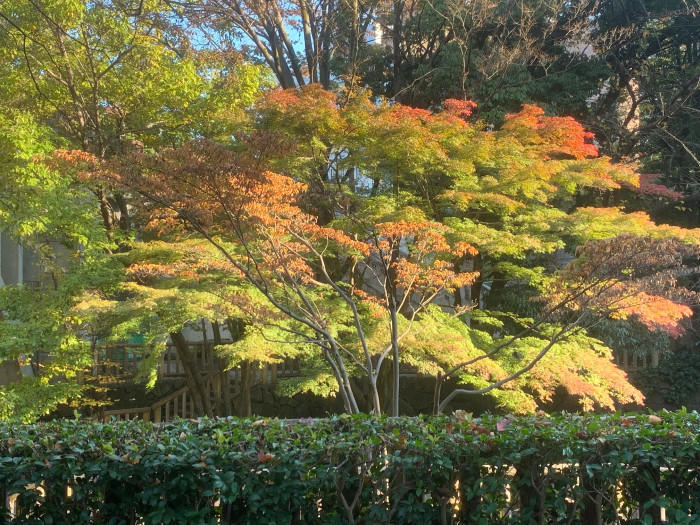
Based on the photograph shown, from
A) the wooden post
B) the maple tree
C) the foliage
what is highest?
the maple tree

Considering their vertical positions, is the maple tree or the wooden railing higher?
the maple tree

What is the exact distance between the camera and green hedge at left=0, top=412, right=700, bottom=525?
3.01 m

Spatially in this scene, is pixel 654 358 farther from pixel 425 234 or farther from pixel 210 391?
pixel 210 391

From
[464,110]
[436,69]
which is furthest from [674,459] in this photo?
[436,69]

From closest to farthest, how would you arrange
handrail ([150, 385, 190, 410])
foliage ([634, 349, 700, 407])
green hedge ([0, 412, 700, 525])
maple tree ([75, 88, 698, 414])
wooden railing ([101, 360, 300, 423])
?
green hedge ([0, 412, 700, 525])
maple tree ([75, 88, 698, 414])
handrail ([150, 385, 190, 410])
wooden railing ([101, 360, 300, 423])
foliage ([634, 349, 700, 407])

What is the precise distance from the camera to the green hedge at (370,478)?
3.01m

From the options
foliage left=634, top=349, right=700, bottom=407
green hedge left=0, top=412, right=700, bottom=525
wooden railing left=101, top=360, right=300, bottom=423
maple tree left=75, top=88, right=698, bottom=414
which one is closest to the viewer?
green hedge left=0, top=412, right=700, bottom=525

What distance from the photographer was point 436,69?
1255 centimetres

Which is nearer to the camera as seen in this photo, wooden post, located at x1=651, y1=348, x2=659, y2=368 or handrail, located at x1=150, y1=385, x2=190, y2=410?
handrail, located at x1=150, y1=385, x2=190, y2=410

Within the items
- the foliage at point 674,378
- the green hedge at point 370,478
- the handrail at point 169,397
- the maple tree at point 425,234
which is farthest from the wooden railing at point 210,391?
the green hedge at point 370,478

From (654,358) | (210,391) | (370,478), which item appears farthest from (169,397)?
(654,358)

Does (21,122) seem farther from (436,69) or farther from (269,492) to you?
(436,69)

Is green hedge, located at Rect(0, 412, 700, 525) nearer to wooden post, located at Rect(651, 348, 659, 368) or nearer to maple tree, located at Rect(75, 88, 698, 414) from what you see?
maple tree, located at Rect(75, 88, 698, 414)

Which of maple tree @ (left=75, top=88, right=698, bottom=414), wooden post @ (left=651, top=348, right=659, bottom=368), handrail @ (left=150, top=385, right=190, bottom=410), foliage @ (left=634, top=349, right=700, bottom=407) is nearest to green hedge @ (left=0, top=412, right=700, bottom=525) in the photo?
maple tree @ (left=75, top=88, right=698, bottom=414)
